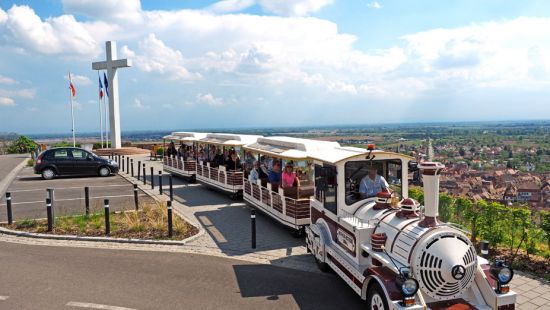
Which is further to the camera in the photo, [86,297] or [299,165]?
[299,165]

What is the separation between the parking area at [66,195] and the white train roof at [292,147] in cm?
470

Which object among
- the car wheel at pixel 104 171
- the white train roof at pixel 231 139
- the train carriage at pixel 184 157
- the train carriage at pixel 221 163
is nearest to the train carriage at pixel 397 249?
the train carriage at pixel 221 163

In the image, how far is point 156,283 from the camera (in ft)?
24.6

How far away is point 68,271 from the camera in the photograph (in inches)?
320

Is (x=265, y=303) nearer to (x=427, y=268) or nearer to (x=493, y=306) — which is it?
(x=427, y=268)

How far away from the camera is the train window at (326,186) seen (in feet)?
25.1

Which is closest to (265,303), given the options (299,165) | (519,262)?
(519,262)

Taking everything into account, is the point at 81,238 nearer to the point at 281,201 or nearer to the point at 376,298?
the point at 281,201

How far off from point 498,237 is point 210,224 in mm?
7031

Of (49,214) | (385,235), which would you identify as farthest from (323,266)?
(49,214)

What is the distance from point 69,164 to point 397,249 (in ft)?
65.0

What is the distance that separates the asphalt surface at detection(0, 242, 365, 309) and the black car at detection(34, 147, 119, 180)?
13227mm

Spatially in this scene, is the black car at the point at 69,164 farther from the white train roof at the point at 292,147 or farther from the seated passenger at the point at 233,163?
the white train roof at the point at 292,147

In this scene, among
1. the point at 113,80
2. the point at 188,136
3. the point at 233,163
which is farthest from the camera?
the point at 113,80
